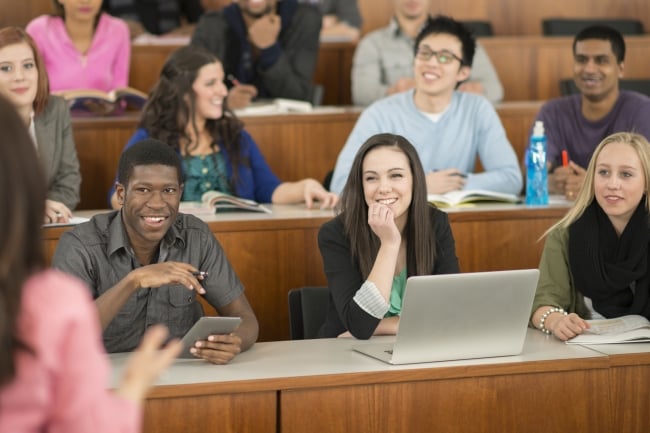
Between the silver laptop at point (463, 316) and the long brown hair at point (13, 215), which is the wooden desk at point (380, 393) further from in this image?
the long brown hair at point (13, 215)

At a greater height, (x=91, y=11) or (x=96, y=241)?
(x=91, y=11)

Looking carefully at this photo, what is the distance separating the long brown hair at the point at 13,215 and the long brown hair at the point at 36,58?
234 centimetres

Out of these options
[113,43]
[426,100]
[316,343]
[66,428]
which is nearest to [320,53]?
[113,43]

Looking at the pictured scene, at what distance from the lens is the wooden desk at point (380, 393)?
7.01 feet

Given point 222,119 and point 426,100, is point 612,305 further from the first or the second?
point 222,119

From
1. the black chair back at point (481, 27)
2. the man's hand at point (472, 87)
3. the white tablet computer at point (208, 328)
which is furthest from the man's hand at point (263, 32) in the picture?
the white tablet computer at point (208, 328)

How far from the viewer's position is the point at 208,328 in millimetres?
2295

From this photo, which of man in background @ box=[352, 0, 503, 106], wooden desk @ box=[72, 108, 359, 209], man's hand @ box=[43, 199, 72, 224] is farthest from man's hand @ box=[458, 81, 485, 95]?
man's hand @ box=[43, 199, 72, 224]

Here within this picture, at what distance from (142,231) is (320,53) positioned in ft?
9.97

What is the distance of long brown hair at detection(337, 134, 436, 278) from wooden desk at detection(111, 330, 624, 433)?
1.14ft

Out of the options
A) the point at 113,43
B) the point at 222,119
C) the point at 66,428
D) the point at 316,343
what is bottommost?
the point at 316,343

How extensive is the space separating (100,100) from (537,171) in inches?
67.7

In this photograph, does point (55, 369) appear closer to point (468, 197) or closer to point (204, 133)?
point (468, 197)

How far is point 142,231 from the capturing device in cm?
254
